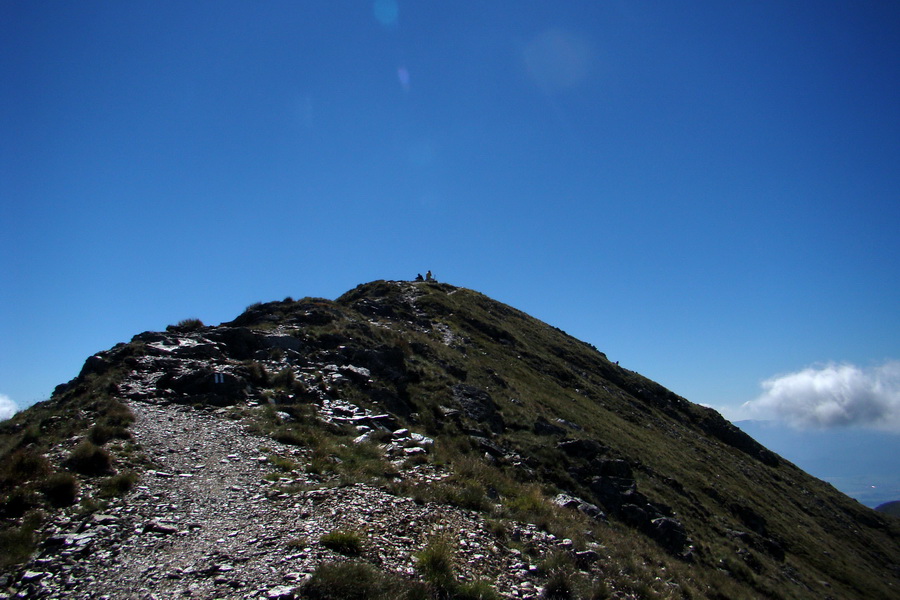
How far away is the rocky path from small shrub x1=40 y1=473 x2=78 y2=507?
0.94 m

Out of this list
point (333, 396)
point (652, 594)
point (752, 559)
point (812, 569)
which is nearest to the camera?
point (652, 594)

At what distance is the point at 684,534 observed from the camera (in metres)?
24.6

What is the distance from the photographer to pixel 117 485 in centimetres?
1142

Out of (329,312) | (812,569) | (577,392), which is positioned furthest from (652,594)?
(577,392)

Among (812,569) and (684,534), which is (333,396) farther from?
(812,569)

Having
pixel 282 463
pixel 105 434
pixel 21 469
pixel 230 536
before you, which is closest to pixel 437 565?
pixel 230 536

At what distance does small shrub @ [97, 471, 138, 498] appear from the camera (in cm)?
1111

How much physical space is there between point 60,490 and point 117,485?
3.67 feet

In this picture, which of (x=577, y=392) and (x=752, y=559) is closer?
(x=752, y=559)

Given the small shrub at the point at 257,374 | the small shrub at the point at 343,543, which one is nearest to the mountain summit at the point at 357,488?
the small shrub at the point at 343,543

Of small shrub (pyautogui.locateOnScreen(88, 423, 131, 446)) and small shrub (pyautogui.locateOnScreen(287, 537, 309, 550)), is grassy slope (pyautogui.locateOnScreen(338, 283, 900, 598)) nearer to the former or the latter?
small shrub (pyautogui.locateOnScreen(88, 423, 131, 446))

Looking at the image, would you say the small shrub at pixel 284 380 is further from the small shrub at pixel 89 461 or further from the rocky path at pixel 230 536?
the small shrub at pixel 89 461

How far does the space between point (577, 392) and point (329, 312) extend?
27.9 metres

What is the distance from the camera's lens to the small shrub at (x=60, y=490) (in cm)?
1045
